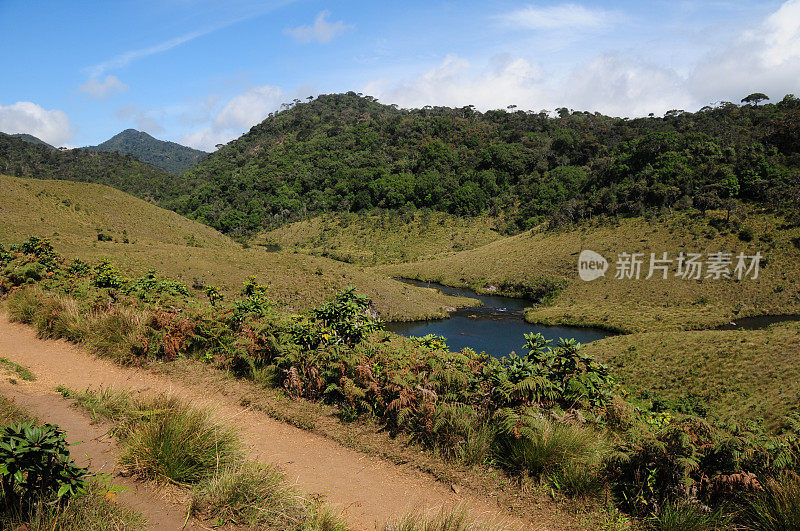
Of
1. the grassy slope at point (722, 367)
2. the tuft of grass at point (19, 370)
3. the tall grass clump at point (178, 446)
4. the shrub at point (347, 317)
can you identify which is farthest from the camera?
the grassy slope at point (722, 367)

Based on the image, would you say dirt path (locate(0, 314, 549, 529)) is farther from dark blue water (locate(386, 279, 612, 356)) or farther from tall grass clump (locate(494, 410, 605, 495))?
dark blue water (locate(386, 279, 612, 356))

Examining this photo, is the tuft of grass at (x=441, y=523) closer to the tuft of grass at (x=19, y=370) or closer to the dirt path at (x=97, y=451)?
the dirt path at (x=97, y=451)

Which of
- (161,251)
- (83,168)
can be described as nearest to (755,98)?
(161,251)

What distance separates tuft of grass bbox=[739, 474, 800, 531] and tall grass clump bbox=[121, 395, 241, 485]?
607 centimetres

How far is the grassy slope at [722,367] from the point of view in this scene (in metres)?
19.6

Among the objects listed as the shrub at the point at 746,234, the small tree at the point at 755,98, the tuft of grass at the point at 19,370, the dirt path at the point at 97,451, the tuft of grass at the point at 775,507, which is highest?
the small tree at the point at 755,98

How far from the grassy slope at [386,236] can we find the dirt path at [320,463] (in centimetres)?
6804

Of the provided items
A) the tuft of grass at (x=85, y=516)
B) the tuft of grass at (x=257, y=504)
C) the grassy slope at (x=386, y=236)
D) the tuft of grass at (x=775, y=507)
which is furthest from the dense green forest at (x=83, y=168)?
the tuft of grass at (x=775, y=507)

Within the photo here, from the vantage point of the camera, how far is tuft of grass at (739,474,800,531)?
179 inches

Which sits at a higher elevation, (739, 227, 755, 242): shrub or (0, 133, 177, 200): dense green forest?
(0, 133, 177, 200): dense green forest

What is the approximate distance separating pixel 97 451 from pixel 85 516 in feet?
6.48

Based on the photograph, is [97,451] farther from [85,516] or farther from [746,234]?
[746,234]

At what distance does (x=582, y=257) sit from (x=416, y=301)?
23392mm

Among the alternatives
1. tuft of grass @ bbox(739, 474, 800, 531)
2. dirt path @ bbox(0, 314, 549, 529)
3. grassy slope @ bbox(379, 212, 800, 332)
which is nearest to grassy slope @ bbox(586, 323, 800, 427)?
grassy slope @ bbox(379, 212, 800, 332)
